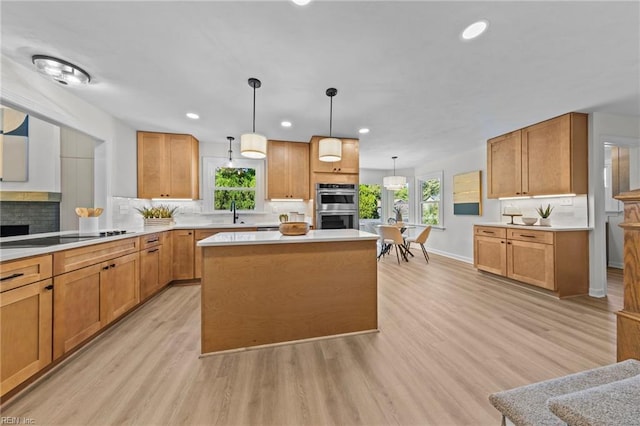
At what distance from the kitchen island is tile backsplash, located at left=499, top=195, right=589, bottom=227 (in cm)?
324

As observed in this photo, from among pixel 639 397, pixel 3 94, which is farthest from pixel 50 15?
pixel 639 397

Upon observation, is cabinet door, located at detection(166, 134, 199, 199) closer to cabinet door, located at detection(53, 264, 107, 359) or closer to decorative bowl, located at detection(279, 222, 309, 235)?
cabinet door, located at detection(53, 264, 107, 359)

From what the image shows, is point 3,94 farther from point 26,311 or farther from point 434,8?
point 434,8

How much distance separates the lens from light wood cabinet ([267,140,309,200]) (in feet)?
14.1

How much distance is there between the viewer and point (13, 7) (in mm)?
1551

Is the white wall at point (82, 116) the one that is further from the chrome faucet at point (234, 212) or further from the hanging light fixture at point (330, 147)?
the hanging light fixture at point (330, 147)

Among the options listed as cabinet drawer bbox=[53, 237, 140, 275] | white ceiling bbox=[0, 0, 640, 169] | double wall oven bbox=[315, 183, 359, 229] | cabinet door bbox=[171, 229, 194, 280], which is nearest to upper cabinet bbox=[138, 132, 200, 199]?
white ceiling bbox=[0, 0, 640, 169]

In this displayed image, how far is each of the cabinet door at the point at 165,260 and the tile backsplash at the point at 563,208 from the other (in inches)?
215

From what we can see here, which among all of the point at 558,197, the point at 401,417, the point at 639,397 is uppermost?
the point at 558,197

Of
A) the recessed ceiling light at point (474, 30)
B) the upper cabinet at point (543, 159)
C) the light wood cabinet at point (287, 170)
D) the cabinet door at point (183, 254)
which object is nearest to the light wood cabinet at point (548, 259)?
the upper cabinet at point (543, 159)

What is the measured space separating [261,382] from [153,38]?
2633 mm

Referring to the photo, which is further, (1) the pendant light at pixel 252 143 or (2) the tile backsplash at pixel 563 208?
(2) the tile backsplash at pixel 563 208

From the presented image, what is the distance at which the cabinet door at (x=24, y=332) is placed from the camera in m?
1.41

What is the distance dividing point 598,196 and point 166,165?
6276 mm
